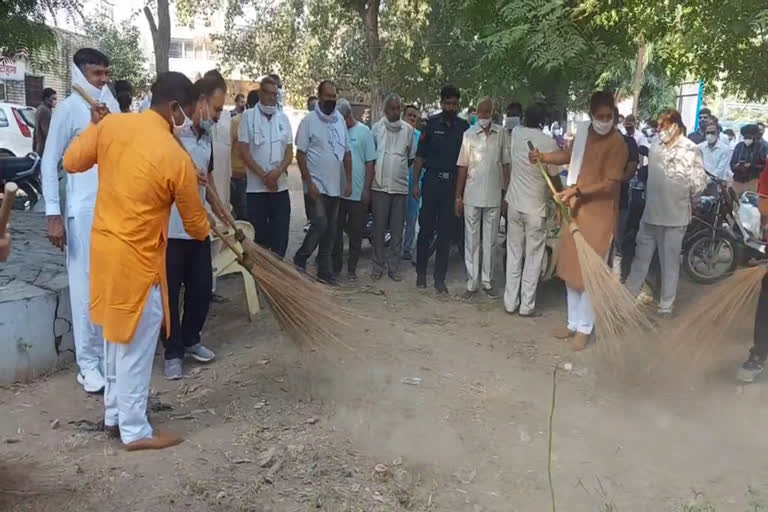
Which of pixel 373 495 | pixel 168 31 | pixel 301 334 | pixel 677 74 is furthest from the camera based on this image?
pixel 168 31

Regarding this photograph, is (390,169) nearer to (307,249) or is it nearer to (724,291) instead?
(307,249)

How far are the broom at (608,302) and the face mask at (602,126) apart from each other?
0.88 metres

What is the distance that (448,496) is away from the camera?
315cm

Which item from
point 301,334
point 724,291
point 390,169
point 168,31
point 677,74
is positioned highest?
point 168,31

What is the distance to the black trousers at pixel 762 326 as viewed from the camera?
4.45 meters

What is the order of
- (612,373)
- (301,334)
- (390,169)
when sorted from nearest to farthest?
(301,334), (612,373), (390,169)

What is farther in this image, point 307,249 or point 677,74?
point 307,249

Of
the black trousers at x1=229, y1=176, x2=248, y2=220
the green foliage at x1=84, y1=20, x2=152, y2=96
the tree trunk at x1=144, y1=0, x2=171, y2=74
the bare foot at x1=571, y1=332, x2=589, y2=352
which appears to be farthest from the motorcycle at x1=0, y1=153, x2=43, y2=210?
the green foliage at x1=84, y1=20, x2=152, y2=96

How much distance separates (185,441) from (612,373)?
8.67ft

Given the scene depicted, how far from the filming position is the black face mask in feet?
20.6

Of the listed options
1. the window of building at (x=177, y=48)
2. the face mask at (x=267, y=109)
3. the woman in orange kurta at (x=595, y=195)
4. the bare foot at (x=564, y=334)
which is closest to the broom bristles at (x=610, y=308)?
the woman in orange kurta at (x=595, y=195)

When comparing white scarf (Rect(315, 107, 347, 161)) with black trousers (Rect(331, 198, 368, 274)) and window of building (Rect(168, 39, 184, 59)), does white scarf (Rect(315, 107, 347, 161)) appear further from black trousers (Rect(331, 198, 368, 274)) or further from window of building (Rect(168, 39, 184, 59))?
window of building (Rect(168, 39, 184, 59))

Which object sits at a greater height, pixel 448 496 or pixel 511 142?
pixel 511 142

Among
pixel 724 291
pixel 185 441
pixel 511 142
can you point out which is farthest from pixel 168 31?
pixel 724 291
